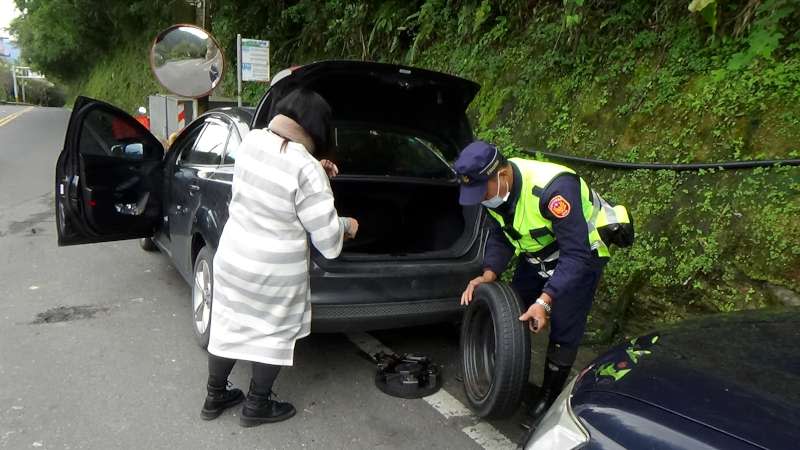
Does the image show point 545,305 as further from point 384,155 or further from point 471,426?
point 384,155

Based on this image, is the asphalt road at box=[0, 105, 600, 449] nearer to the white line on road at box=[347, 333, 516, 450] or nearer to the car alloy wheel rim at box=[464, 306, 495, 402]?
the white line on road at box=[347, 333, 516, 450]

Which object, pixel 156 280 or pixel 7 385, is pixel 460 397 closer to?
pixel 7 385

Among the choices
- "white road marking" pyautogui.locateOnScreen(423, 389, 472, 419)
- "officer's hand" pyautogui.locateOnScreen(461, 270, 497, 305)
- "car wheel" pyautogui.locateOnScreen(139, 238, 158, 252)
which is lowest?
"car wheel" pyautogui.locateOnScreen(139, 238, 158, 252)

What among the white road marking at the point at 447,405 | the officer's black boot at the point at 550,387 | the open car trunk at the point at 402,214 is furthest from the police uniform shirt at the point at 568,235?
the open car trunk at the point at 402,214

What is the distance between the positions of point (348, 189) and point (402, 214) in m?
0.53

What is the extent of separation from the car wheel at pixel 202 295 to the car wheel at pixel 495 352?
1.65 metres

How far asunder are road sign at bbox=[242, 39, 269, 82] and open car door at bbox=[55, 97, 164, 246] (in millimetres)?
2991

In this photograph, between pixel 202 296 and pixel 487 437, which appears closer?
pixel 487 437

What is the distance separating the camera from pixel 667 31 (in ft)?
15.5

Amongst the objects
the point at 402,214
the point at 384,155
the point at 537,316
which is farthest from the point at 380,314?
the point at 384,155

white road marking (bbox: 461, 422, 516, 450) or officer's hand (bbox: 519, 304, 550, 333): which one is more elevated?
officer's hand (bbox: 519, 304, 550, 333)

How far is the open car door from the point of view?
430 cm

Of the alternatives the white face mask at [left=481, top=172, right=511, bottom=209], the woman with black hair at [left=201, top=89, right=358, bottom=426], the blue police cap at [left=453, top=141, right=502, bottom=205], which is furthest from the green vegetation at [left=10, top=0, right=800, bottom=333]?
the woman with black hair at [left=201, top=89, right=358, bottom=426]

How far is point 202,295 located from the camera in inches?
147
